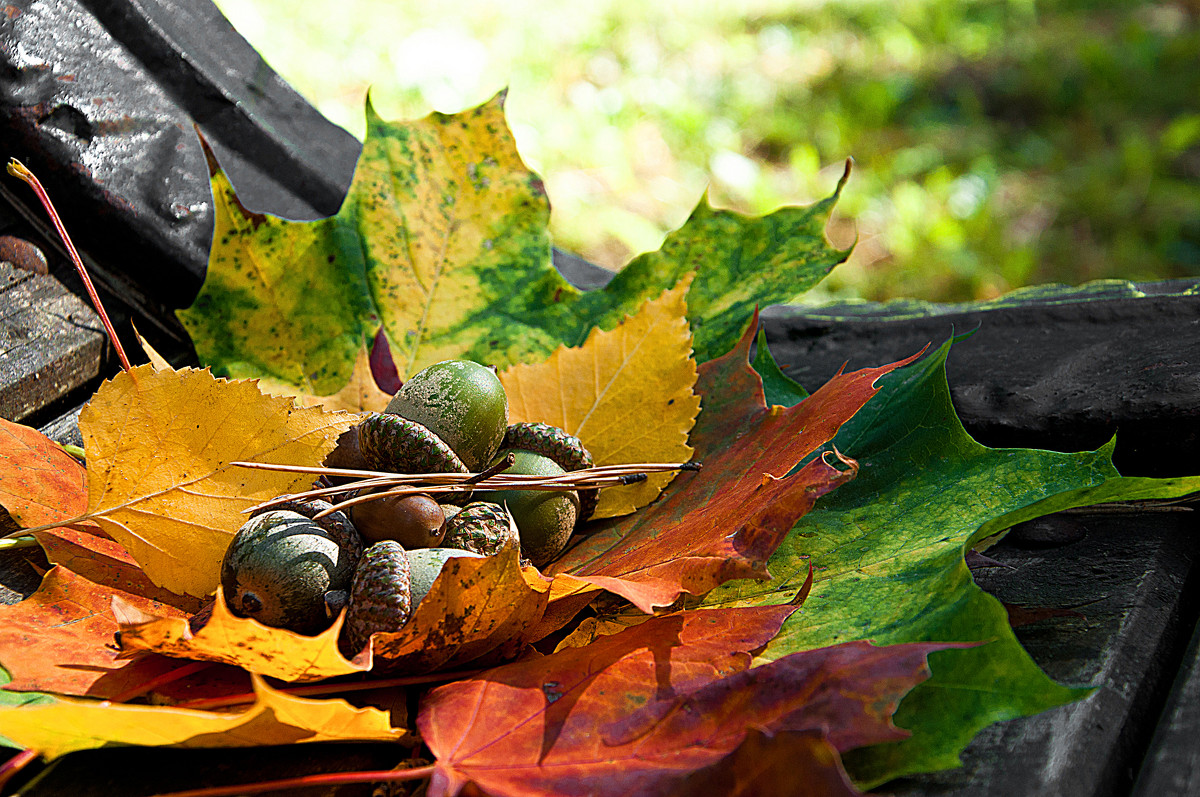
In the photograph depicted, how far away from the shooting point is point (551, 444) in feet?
1.93

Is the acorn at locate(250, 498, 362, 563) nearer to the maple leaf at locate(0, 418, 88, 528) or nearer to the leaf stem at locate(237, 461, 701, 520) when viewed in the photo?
the leaf stem at locate(237, 461, 701, 520)

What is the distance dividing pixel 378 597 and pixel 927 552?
12.1 inches

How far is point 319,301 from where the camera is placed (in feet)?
2.33

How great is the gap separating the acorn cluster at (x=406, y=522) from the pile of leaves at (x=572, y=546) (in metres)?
0.03

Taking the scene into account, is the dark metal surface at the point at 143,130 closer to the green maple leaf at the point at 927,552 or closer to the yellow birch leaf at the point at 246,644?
the yellow birch leaf at the point at 246,644

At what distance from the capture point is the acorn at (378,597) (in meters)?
0.46

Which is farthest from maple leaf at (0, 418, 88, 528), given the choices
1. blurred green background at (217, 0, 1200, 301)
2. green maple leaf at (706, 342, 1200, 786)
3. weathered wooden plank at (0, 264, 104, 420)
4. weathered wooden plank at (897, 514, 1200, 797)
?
blurred green background at (217, 0, 1200, 301)

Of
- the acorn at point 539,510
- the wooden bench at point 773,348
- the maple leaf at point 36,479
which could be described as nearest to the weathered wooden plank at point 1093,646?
the wooden bench at point 773,348

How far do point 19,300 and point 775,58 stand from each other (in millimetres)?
2777

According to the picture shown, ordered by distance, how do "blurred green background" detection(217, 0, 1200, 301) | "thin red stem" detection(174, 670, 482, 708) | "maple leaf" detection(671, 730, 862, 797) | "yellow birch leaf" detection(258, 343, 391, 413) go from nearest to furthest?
1. "maple leaf" detection(671, 730, 862, 797)
2. "thin red stem" detection(174, 670, 482, 708)
3. "yellow birch leaf" detection(258, 343, 391, 413)
4. "blurred green background" detection(217, 0, 1200, 301)

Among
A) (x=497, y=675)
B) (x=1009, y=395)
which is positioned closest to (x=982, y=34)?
(x=1009, y=395)

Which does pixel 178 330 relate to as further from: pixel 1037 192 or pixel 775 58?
pixel 775 58

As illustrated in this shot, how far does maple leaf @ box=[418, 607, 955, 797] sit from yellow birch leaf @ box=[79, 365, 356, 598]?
0.16 meters

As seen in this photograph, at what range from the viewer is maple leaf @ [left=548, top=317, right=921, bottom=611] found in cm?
47
